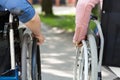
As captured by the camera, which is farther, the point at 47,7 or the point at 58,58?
the point at 47,7

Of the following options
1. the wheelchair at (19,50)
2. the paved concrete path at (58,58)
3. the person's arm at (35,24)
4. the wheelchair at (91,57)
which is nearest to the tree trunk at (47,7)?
the paved concrete path at (58,58)

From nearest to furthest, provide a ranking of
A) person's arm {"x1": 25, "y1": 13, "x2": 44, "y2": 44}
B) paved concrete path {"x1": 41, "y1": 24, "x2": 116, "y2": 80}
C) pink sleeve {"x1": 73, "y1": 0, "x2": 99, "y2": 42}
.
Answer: person's arm {"x1": 25, "y1": 13, "x2": 44, "y2": 44}, pink sleeve {"x1": 73, "y1": 0, "x2": 99, "y2": 42}, paved concrete path {"x1": 41, "y1": 24, "x2": 116, "y2": 80}

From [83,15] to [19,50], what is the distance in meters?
0.72

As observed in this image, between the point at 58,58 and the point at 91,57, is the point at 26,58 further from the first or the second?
the point at 58,58

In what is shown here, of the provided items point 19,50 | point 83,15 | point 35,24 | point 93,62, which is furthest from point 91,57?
point 19,50

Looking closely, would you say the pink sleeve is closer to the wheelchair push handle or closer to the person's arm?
the person's arm

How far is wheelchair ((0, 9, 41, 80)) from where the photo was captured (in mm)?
4309

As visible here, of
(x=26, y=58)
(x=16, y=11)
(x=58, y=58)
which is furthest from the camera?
(x=58, y=58)

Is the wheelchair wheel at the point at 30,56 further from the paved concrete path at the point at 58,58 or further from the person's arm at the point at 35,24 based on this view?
the paved concrete path at the point at 58,58

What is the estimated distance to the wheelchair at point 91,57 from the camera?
421 cm

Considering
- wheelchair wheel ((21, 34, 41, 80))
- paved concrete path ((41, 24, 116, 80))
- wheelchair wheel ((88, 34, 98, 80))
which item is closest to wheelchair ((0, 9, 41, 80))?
wheelchair wheel ((21, 34, 41, 80))

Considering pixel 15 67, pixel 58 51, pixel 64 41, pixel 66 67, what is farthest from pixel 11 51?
pixel 64 41

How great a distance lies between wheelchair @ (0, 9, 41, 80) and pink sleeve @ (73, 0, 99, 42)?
451 mm

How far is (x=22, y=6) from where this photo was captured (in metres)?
4.17
